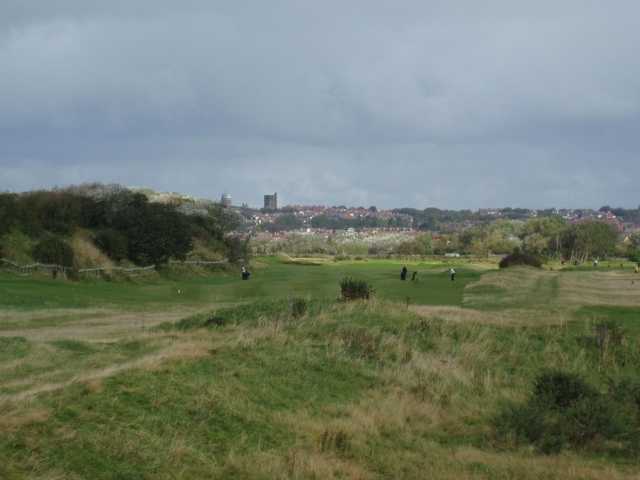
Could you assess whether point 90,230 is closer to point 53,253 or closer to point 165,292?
point 53,253

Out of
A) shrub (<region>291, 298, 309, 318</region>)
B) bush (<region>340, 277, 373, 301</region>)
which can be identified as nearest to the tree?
bush (<region>340, 277, 373, 301</region>)

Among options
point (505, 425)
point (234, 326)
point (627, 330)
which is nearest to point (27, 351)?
point (234, 326)

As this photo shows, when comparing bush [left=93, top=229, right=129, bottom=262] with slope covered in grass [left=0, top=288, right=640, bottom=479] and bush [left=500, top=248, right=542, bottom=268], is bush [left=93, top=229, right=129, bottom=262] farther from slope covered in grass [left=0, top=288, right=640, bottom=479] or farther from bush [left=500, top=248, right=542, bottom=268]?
bush [left=500, top=248, right=542, bottom=268]

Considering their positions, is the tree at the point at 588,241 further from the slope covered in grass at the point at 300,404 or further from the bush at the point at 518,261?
the slope covered in grass at the point at 300,404

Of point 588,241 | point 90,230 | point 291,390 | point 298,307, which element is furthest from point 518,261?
point 291,390

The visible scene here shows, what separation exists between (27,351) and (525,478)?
35.4ft

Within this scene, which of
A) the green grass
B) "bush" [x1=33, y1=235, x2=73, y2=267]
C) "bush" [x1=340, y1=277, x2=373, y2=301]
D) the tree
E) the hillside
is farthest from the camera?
the tree

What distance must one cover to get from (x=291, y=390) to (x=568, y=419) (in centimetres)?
456

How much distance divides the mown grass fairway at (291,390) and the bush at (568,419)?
202 mm

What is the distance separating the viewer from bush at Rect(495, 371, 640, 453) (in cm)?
1285

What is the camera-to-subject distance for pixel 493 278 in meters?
51.5

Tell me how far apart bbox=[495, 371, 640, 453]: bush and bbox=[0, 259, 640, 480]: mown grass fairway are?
0.20 metres

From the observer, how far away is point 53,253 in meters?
44.7

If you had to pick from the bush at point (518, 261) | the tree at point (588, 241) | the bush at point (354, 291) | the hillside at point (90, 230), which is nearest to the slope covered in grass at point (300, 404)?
the bush at point (354, 291)
